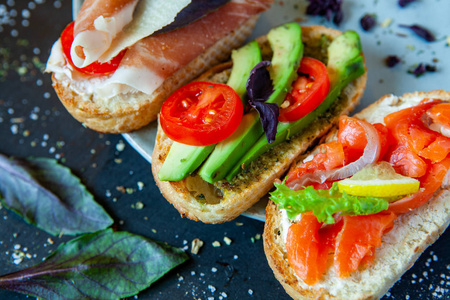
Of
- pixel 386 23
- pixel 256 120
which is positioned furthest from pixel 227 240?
pixel 386 23

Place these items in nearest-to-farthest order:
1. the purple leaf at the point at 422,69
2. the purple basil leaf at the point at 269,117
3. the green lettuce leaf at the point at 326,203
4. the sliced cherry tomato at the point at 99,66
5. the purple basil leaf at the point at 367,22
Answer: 1. the green lettuce leaf at the point at 326,203
2. the purple basil leaf at the point at 269,117
3. the sliced cherry tomato at the point at 99,66
4. the purple leaf at the point at 422,69
5. the purple basil leaf at the point at 367,22

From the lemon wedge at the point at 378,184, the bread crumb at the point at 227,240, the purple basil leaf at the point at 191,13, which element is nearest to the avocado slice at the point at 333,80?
the lemon wedge at the point at 378,184

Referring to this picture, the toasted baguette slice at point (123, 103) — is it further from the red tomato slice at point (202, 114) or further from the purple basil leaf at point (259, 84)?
the purple basil leaf at point (259, 84)

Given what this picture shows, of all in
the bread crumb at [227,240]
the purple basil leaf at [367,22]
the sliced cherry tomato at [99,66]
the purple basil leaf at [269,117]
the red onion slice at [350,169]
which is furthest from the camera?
the purple basil leaf at [367,22]

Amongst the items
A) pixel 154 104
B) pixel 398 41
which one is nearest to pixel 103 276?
pixel 154 104

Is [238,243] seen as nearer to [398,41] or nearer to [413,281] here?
[413,281]
